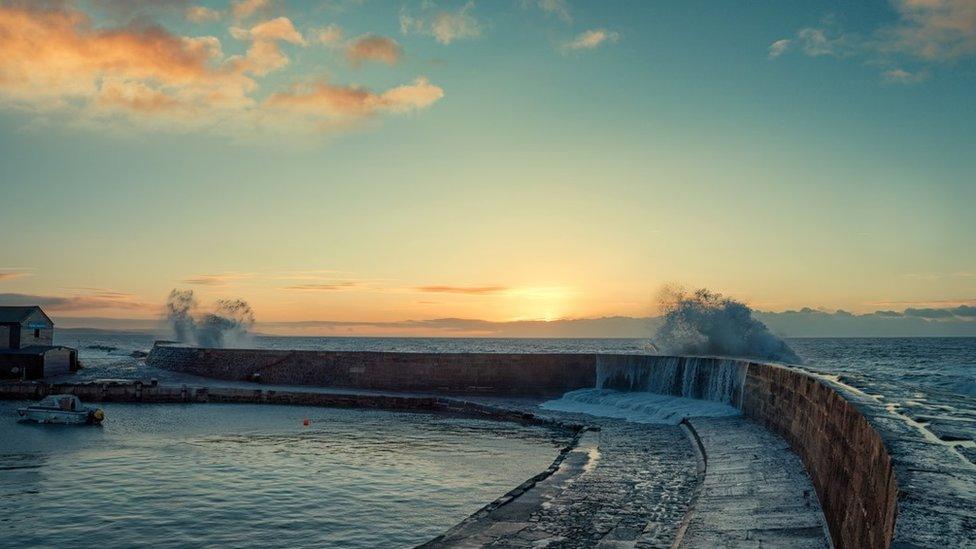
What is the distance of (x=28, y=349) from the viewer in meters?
42.8

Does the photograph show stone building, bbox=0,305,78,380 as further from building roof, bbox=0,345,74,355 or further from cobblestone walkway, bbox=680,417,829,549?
cobblestone walkway, bbox=680,417,829,549

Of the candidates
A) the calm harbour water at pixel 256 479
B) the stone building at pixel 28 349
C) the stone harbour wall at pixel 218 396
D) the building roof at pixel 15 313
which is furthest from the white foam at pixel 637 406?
the building roof at pixel 15 313

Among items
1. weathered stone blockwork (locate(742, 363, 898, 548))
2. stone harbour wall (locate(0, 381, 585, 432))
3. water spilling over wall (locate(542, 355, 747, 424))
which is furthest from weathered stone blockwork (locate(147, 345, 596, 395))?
weathered stone blockwork (locate(742, 363, 898, 548))

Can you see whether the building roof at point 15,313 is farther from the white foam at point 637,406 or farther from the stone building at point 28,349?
the white foam at point 637,406

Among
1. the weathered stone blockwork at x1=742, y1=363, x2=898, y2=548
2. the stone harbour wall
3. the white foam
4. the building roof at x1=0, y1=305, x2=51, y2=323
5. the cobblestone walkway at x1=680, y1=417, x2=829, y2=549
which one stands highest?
the building roof at x1=0, y1=305, x2=51, y2=323

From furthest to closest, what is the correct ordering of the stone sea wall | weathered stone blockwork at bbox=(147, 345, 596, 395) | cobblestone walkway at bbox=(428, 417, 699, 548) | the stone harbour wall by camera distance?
weathered stone blockwork at bbox=(147, 345, 596, 395)
the stone harbour wall
cobblestone walkway at bbox=(428, 417, 699, 548)
the stone sea wall

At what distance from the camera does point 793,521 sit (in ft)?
29.5

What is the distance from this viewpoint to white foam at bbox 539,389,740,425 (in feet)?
73.7

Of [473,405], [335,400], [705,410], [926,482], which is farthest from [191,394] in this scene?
[926,482]

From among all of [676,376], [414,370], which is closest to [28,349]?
[414,370]

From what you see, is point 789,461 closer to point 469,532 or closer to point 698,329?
point 469,532

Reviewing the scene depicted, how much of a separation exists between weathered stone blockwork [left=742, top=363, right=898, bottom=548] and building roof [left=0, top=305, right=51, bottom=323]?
4386 centimetres

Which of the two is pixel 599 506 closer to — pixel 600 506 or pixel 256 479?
pixel 600 506

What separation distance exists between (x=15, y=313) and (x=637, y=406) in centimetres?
3857
